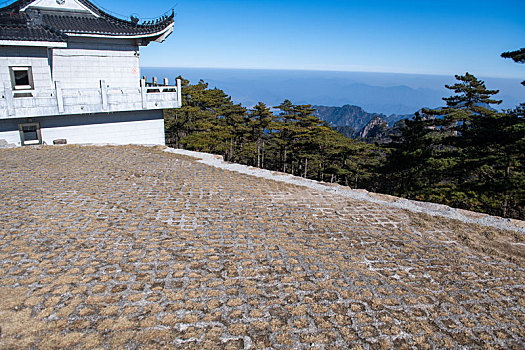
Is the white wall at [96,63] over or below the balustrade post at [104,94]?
over

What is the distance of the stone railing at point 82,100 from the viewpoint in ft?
48.1

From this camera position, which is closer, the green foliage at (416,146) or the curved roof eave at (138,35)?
the curved roof eave at (138,35)

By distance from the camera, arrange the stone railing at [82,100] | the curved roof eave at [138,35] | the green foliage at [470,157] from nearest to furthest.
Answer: the stone railing at [82,100] < the green foliage at [470,157] < the curved roof eave at [138,35]

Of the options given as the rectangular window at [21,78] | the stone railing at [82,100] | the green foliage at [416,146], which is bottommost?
the green foliage at [416,146]

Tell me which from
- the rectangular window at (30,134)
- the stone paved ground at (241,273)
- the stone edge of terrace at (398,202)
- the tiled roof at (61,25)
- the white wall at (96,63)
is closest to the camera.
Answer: the stone paved ground at (241,273)

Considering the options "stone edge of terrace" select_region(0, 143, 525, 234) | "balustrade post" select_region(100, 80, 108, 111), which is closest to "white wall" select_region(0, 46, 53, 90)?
"balustrade post" select_region(100, 80, 108, 111)

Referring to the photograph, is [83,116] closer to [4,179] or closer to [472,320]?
[4,179]

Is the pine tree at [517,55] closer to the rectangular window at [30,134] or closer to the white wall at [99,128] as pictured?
the white wall at [99,128]

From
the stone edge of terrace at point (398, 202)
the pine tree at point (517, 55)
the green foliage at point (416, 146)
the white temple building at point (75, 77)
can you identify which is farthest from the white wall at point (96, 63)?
the pine tree at point (517, 55)

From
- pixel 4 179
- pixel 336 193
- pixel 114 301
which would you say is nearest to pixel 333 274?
pixel 114 301

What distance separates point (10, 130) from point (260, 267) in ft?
51.6

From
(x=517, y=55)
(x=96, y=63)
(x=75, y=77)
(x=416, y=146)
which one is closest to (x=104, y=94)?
(x=75, y=77)

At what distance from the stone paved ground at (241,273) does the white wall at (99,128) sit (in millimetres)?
8146

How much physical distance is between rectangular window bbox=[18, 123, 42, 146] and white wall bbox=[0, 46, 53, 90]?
1.97 meters
